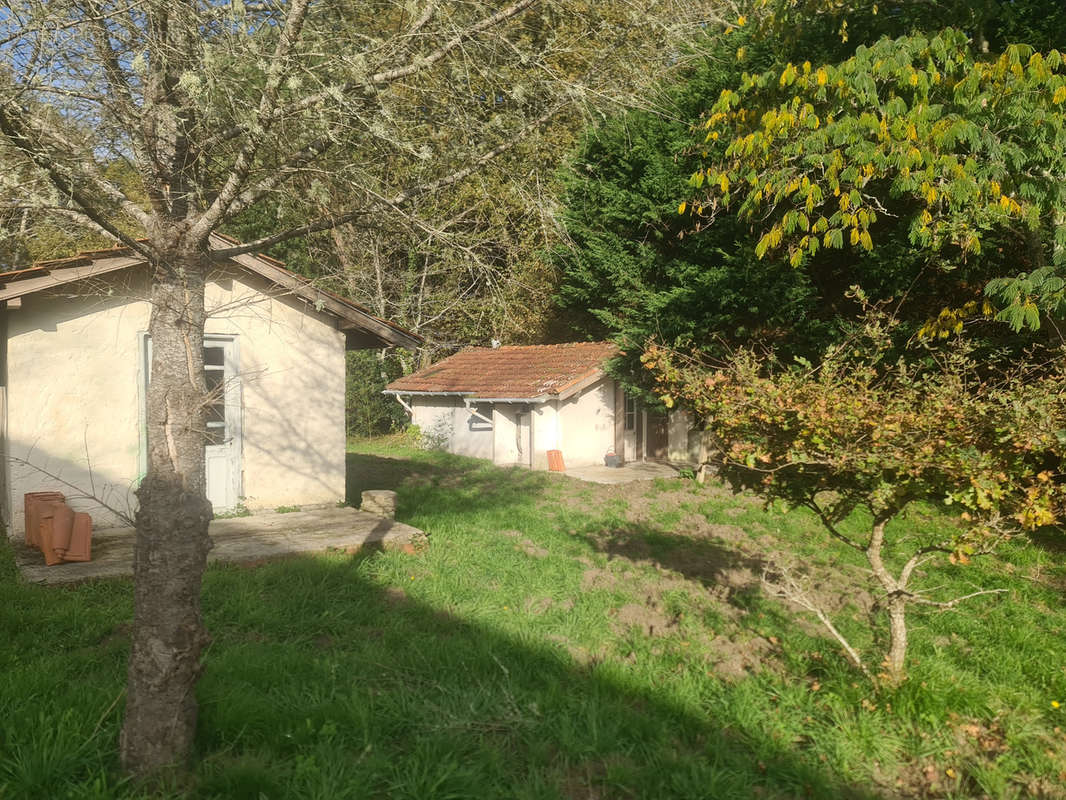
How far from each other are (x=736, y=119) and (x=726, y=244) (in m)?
5.96

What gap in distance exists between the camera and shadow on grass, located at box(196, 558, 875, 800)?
375cm

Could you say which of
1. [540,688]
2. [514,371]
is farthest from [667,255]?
[540,688]

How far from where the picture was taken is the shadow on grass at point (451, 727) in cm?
375

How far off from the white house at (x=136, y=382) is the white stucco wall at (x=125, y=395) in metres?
0.01

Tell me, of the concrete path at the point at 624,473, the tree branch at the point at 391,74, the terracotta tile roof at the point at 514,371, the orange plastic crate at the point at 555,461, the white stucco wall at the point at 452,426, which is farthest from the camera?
the white stucco wall at the point at 452,426

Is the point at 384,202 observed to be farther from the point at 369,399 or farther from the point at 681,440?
the point at 369,399

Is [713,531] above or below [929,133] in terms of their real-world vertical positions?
below

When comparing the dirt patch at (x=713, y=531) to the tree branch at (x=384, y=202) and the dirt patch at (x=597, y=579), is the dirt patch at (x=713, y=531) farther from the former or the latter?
the tree branch at (x=384, y=202)

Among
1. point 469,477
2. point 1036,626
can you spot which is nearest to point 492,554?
point 1036,626

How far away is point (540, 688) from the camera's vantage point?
488 cm

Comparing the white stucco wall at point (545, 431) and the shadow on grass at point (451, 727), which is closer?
the shadow on grass at point (451, 727)

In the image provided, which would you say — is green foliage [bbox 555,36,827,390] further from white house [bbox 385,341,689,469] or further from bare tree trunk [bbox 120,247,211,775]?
bare tree trunk [bbox 120,247,211,775]

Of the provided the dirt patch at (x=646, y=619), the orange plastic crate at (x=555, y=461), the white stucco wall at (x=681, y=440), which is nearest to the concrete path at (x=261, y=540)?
the dirt patch at (x=646, y=619)

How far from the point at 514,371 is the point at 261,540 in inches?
499
